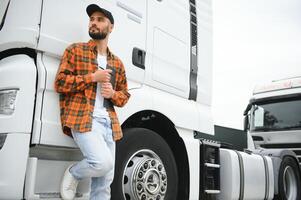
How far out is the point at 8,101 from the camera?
2441 millimetres

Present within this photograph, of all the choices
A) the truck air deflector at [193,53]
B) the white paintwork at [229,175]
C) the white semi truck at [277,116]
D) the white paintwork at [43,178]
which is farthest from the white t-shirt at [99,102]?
the white semi truck at [277,116]

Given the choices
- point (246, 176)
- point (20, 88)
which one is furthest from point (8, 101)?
point (246, 176)

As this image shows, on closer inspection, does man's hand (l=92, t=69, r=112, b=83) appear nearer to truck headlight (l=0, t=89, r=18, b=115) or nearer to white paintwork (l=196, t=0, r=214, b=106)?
truck headlight (l=0, t=89, r=18, b=115)

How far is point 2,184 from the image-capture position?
229 centimetres

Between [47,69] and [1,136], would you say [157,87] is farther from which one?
[1,136]

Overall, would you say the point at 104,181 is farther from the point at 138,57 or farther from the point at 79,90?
the point at 138,57

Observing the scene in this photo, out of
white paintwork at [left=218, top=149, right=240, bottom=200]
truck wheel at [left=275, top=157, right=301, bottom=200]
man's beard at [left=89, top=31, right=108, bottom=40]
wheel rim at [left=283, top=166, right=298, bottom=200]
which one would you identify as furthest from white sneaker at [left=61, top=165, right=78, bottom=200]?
wheel rim at [left=283, top=166, right=298, bottom=200]

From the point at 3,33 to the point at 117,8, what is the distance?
0.94 m

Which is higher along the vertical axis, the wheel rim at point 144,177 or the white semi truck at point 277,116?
the white semi truck at point 277,116

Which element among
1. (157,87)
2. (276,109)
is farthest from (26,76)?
(276,109)

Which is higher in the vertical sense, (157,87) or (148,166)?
(157,87)

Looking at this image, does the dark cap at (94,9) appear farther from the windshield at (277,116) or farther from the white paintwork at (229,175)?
the windshield at (277,116)

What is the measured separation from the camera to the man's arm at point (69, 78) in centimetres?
254

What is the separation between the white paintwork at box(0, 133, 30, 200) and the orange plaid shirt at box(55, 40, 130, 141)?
31cm
